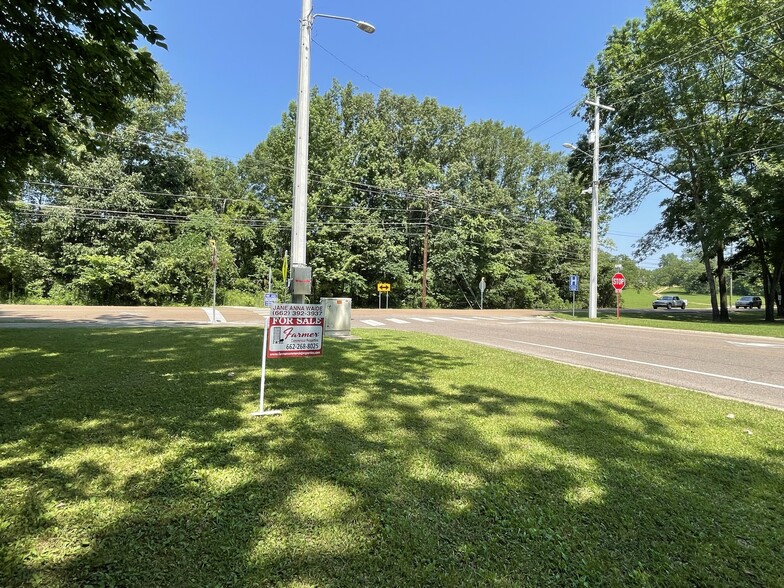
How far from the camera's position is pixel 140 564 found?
2115mm

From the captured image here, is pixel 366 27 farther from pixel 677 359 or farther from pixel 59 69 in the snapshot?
pixel 677 359

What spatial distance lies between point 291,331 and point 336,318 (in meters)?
6.86

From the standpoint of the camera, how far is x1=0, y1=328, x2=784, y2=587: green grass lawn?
86.1 inches

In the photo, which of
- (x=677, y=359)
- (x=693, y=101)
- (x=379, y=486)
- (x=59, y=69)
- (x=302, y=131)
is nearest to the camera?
(x=379, y=486)

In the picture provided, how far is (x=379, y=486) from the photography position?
3.01 metres

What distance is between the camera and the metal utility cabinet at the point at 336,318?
11633mm

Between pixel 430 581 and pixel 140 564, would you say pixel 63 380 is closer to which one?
pixel 140 564

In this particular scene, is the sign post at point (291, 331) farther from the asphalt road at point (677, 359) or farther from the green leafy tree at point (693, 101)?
the green leafy tree at point (693, 101)

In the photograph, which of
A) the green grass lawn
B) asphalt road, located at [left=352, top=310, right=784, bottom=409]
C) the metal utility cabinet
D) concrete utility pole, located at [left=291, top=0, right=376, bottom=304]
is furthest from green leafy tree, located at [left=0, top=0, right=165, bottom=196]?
asphalt road, located at [left=352, top=310, right=784, bottom=409]

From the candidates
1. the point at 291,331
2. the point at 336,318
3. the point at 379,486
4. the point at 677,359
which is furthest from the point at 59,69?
the point at 677,359

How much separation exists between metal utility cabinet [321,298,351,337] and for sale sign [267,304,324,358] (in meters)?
6.57

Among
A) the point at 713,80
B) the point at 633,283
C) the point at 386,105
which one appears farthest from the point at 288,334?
the point at 633,283

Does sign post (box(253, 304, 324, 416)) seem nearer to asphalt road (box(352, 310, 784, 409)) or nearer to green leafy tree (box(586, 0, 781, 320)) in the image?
asphalt road (box(352, 310, 784, 409))

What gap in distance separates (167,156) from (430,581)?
132 feet
